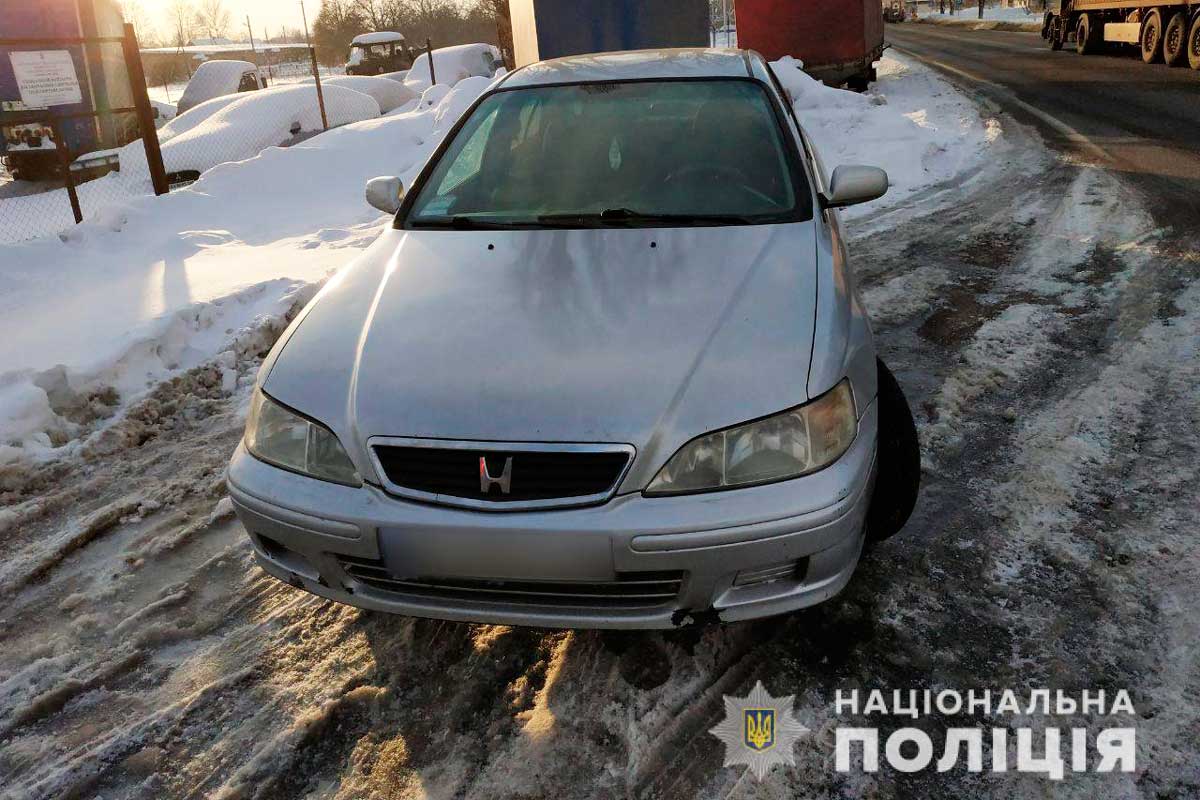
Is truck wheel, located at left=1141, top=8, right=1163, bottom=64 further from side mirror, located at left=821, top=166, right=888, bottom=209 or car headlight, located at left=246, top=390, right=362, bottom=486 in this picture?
car headlight, located at left=246, top=390, right=362, bottom=486

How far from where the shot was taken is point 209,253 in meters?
6.63

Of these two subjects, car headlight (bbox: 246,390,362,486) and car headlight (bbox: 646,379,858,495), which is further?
car headlight (bbox: 246,390,362,486)

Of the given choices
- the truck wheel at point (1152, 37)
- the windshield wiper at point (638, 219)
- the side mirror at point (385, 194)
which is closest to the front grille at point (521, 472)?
the windshield wiper at point (638, 219)

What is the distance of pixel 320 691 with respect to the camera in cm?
228

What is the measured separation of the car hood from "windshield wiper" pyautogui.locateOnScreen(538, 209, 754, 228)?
66mm

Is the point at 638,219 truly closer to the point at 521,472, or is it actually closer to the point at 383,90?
the point at 521,472

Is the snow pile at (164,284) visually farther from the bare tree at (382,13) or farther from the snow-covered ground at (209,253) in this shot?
the bare tree at (382,13)

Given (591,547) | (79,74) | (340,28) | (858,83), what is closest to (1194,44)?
→ (858,83)

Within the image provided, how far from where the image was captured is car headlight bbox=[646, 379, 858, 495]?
1.95 m

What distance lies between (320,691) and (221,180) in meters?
7.95

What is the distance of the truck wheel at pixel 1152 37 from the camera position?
1738cm

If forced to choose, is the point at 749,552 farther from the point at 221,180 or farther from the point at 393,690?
the point at 221,180

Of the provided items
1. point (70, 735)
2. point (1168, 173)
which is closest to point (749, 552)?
point (70, 735)

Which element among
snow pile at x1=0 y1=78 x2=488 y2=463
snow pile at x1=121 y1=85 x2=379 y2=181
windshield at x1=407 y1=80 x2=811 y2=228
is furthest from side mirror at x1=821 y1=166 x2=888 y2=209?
snow pile at x1=121 y1=85 x2=379 y2=181
